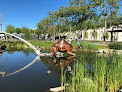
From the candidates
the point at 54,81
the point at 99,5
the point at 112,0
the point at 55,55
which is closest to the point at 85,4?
the point at 99,5

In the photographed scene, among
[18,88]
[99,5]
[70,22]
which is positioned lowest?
[18,88]

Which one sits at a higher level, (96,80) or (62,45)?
(62,45)

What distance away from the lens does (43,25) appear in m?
42.3

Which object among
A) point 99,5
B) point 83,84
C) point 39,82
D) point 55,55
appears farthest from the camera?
point 99,5

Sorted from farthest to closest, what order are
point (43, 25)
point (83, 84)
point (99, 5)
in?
point (43, 25) → point (99, 5) → point (83, 84)

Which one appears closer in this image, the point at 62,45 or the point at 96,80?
the point at 96,80

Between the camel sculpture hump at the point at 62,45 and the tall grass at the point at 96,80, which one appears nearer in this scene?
the tall grass at the point at 96,80

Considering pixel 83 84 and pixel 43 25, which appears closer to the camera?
pixel 83 84

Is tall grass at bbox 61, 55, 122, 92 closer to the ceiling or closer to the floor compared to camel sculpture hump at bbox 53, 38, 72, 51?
closer to the floor

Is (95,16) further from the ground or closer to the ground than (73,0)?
closer to the ground

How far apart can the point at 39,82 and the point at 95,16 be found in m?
18.6

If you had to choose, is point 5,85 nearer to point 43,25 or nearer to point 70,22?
point 70,22

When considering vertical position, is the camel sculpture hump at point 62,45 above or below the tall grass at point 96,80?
above

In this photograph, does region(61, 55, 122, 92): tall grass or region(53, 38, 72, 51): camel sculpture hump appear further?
region(53, 38, 72, 51): camel sculpture hump
